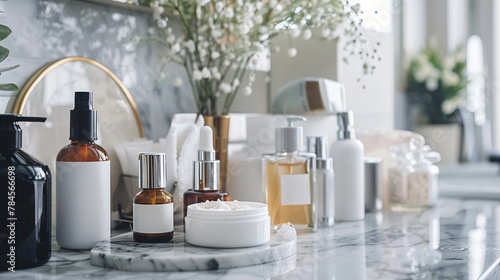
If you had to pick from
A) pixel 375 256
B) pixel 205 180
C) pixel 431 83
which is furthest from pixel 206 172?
pixel 431 83

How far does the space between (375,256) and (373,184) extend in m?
0.41

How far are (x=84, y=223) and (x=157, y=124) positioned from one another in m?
0.38

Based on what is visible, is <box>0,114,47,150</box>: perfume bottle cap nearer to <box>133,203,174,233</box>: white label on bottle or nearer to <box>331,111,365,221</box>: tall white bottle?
<box>133,203,174,233</box>: white label on bottle

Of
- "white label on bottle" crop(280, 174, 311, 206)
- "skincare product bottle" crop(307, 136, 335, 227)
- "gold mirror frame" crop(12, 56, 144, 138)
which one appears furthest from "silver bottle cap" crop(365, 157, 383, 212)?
"gold mirror frame" crop(12, 56, 144, 138)

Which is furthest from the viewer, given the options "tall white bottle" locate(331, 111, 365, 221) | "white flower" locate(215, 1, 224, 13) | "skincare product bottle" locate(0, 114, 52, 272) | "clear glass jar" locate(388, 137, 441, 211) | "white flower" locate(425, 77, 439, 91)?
Answer: "white flower" locate(425, 77, 439, 91)

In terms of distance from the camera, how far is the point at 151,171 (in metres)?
0.72

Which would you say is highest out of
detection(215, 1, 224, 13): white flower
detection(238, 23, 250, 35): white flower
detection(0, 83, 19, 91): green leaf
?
detection(215, 1, 224, 13): white flower

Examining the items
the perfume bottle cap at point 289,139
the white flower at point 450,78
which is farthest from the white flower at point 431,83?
the perfume bottle cap at point 289,139

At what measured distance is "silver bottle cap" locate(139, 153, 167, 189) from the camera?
2.36ft

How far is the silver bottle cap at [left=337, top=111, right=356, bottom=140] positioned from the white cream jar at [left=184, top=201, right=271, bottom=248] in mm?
371

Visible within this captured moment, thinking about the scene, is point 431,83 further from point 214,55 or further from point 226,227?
point 226,227

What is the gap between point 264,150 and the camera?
106cm

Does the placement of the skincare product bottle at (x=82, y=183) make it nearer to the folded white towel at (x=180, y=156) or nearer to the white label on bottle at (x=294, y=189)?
the folded white towel at (x=180, y=156)

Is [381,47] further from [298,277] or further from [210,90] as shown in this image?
[298,277]
